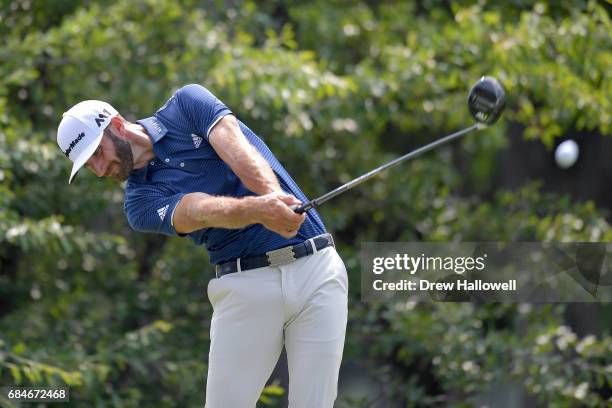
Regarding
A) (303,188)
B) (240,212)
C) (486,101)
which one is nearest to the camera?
(240,212)

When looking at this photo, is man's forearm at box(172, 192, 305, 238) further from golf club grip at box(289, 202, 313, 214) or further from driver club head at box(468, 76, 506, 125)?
driver club head at box(468, 76, 506, 125)

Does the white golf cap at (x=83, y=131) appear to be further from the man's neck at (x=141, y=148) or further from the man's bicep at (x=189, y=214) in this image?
the man's bicep at (x=189, y=214)

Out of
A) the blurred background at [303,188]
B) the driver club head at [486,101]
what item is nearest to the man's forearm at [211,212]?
the driver club head at [486,101]

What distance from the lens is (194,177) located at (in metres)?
3.56

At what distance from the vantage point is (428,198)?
24.0 feet

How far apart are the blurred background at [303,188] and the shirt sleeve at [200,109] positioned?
2.20 metres

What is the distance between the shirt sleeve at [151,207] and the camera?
11.3 feet

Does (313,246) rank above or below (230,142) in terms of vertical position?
below

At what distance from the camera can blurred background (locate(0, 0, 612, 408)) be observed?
238 inches

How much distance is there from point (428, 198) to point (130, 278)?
216 cm

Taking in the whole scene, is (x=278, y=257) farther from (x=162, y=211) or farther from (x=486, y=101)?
(x=486, y=101)

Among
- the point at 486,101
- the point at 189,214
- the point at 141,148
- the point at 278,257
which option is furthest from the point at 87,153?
the point at 486,101

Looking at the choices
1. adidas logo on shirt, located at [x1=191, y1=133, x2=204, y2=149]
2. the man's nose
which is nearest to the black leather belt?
adidas logo on shirt, located at [x1=191, y1=133, x2=204, y2=149]

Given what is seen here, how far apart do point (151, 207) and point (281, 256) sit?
1.56 ft
